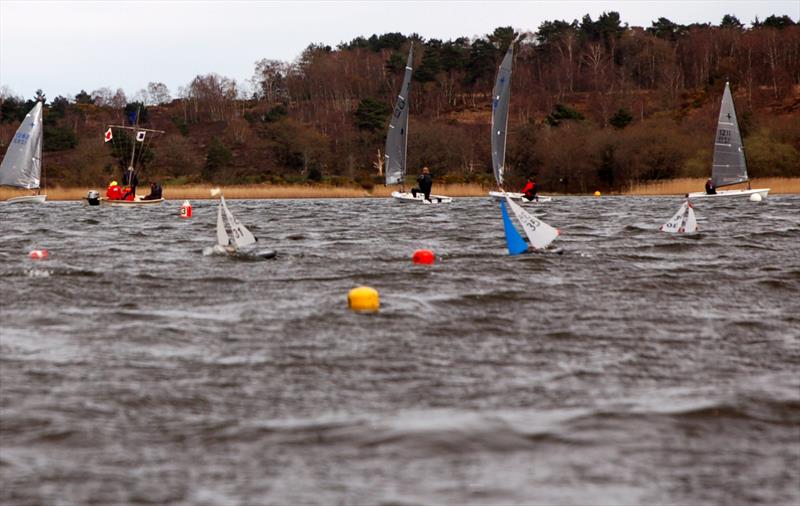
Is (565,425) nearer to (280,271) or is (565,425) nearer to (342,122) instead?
(280,271)

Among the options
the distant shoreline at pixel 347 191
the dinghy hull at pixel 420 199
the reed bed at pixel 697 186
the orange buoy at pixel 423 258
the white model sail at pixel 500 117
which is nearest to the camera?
the orange buoy at pixel 423 258

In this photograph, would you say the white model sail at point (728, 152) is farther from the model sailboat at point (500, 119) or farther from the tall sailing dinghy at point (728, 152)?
the model sailboat at point (500, 119)

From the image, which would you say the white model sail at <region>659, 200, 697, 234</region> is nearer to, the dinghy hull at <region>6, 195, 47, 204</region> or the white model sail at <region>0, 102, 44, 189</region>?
the dinghy hull at <region>6, 195, 47, 204</region>

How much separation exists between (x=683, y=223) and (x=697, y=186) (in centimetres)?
3269

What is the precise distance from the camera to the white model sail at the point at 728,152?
48125 millimetres

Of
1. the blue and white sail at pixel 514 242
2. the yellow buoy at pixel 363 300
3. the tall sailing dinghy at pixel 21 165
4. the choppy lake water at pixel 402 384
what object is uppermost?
the tall sailing dinghy at pixel 21 165

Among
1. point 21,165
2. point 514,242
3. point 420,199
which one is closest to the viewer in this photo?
point 514,242

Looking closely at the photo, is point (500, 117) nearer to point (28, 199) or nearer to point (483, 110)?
point (28, 199)

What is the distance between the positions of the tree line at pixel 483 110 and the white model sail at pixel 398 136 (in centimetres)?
773

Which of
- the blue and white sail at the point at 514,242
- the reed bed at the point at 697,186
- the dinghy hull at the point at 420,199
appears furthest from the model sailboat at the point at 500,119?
the blue and white sail at the point at 514,242

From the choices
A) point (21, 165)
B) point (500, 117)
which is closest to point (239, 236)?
point (500, 117)

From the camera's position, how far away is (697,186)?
56.4 meters

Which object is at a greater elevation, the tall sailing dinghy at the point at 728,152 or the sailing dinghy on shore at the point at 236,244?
the tall sailing dinghy at the point at 728,152

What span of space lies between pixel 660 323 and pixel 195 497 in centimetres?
702
